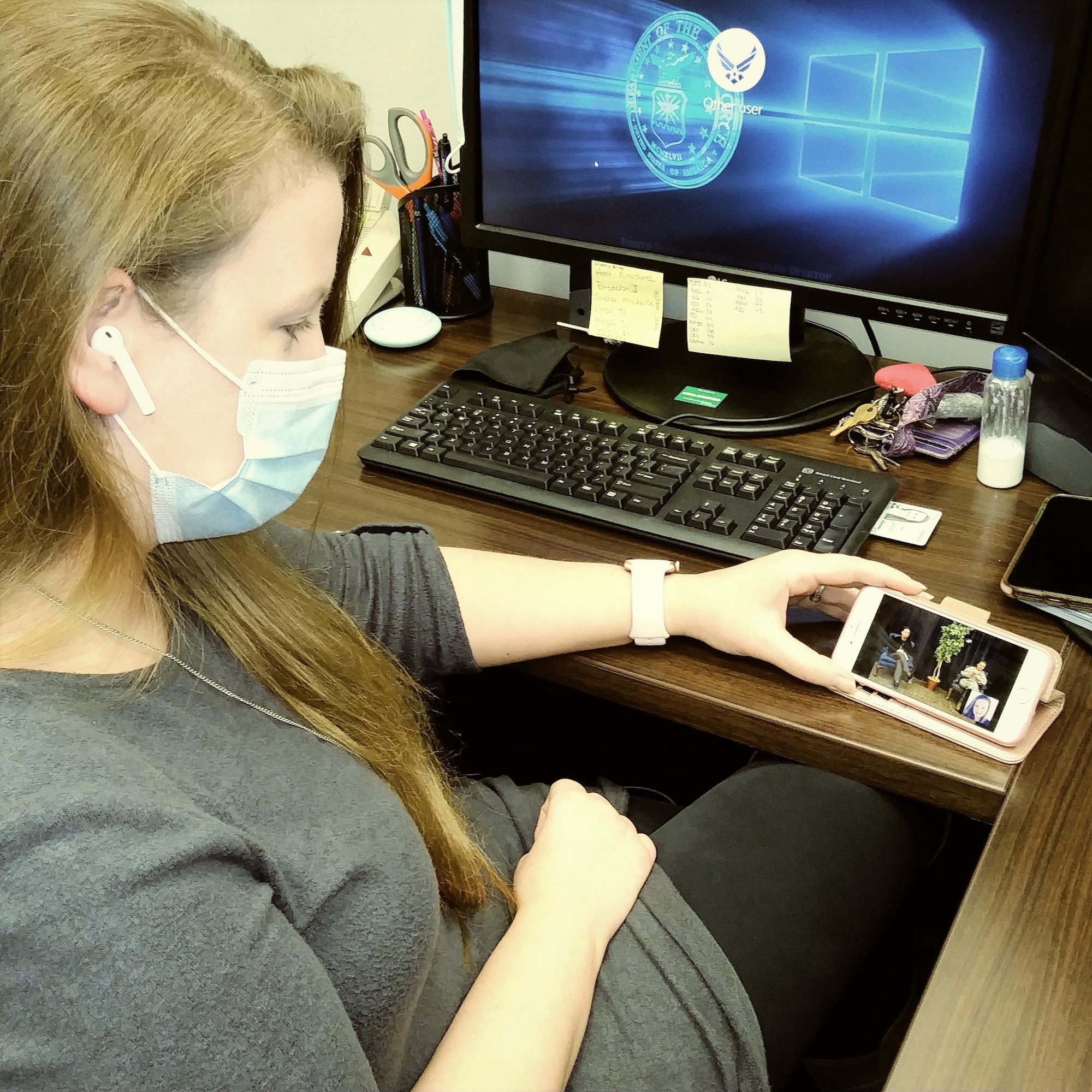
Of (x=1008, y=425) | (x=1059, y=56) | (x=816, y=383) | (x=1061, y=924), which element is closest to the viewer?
(x=1061, y=924)

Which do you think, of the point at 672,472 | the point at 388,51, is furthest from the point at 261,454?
the point at 388,51

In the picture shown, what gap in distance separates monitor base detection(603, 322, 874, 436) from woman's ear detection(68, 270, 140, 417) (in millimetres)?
623

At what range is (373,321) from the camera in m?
1.37

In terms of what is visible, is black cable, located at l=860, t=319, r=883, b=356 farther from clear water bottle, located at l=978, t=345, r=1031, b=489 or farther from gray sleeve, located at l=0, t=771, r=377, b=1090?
gray sleeve, located at l=0, t=771, r=377, b=1090

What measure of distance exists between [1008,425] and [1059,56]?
1.05 feet

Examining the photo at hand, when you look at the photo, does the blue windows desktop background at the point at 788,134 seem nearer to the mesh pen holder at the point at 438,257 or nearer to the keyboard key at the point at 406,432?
the mesh pen holder at the point at 438,257

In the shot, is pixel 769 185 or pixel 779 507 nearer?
pixel 779 507

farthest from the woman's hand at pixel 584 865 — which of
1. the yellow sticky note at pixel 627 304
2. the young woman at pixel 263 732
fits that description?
the yellow sticky note at pixel 627 304

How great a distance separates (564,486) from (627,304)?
303mm

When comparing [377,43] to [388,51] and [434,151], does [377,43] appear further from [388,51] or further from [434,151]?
[434,151]

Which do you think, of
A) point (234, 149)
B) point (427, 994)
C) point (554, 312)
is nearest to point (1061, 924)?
point (427, 994)

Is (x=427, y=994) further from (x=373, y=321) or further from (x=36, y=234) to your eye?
(x=373, y=321)

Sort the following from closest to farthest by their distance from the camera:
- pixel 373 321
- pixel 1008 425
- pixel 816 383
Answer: pixel 1008 425, pixel 816 383, pixel 373 321

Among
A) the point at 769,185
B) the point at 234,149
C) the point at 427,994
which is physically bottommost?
the point at 427,994
